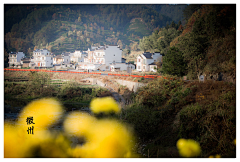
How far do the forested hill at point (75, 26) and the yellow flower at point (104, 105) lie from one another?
24.4 meters

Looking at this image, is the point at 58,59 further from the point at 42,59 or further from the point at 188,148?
the point at 188,148

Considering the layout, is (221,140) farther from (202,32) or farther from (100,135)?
(202,32)

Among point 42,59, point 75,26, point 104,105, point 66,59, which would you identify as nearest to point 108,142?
point 104,105

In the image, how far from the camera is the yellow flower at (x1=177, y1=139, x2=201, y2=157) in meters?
4.10

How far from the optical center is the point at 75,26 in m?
47.0

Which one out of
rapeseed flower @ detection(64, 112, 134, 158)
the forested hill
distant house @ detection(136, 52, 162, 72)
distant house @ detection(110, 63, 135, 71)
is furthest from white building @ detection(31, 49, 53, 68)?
rapeseed flower @ detection(64, 112, 134, 158)

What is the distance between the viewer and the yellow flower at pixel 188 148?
13.5ft

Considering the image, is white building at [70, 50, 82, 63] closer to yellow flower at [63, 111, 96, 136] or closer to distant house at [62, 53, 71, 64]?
distant house at [62, 53, 71, 64]

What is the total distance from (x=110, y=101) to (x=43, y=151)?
4.49m

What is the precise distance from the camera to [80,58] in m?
25.5

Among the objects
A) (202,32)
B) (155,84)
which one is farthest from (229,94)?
(202,32)

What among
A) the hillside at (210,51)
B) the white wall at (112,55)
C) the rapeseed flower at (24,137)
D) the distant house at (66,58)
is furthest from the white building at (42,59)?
the hillside at (210,51)

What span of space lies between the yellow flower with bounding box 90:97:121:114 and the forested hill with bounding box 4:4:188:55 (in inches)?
963

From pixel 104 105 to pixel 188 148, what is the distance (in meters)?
4.39
